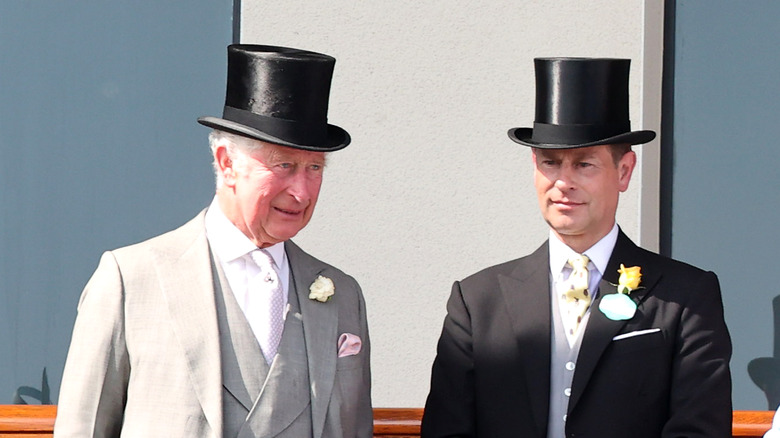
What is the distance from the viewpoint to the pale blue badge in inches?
142

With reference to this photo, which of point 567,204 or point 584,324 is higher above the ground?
point 567,204

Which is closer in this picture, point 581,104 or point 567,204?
point 567,204

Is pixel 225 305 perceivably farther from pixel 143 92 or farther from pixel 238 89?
pixel 143 92

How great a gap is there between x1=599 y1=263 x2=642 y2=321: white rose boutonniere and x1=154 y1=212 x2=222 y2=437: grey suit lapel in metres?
1.10

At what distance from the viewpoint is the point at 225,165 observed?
11.3ft

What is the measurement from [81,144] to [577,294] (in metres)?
2.36

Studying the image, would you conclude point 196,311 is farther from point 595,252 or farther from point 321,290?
point 595,252

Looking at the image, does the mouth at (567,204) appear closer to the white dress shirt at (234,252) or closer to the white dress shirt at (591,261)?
the white dress shirt at (591,261)

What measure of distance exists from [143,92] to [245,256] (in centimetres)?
192

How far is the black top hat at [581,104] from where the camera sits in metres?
3.68

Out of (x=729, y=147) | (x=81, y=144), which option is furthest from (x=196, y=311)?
(x=729, y=147)

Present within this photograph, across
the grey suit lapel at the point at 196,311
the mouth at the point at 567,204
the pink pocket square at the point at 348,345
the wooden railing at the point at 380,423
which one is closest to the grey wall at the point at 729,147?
the wooden railing at the point at 380,423

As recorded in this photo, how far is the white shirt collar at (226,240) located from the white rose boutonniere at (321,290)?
134 mm

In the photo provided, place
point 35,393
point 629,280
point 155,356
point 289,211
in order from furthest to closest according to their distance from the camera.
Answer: point 35,393 → point 629,280 → point 289,211 → point 155,356
